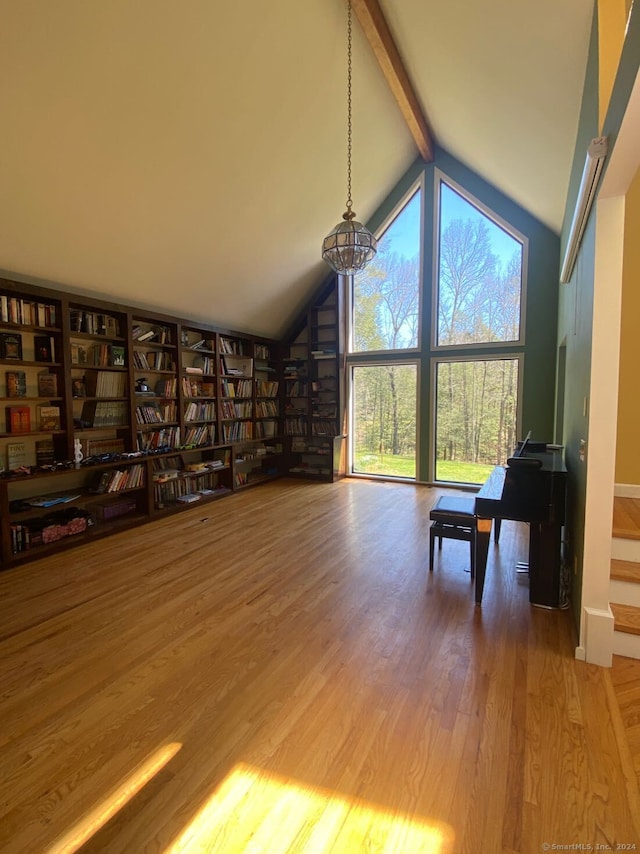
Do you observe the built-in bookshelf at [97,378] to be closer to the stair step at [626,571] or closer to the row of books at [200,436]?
the row of books at [200,436]

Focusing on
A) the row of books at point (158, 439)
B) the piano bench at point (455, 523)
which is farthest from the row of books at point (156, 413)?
the piano bench at point (455, 523)

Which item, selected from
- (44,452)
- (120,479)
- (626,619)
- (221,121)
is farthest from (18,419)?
(626,619)

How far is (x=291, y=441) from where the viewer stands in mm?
7012

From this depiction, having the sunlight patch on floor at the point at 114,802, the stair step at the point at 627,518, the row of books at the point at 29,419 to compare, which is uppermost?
the row of books at the point at 29,419

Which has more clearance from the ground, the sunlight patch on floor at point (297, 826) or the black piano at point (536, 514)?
the black piano at point (536, 514)

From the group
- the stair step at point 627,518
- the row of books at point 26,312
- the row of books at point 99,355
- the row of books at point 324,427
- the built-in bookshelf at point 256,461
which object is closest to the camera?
the stair step at point 627,518

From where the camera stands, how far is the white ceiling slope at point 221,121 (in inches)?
101

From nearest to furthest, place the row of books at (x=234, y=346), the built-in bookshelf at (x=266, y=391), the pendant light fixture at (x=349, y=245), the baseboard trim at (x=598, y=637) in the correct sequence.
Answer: the baseboard trim at (x=598, y=637) < the pendant light fixture at (x=349, y=245) < the row of books at (x=234, y=346) < the built-in bookshelf at (x=266, y=391)

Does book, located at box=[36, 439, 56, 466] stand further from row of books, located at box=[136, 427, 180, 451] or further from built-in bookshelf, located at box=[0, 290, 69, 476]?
row of books, located at box=[136, 427, 180, 451]

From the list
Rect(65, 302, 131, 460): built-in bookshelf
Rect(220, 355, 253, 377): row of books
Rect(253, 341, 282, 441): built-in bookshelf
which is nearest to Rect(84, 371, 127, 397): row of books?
Rect(65, 302, 131, 460): built-in bookshelf

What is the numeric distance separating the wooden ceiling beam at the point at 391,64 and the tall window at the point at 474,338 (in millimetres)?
1113

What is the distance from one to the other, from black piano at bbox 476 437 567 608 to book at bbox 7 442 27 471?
3938 mm

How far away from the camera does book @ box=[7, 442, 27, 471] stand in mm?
3543

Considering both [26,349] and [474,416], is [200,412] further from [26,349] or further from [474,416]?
[474,416]
